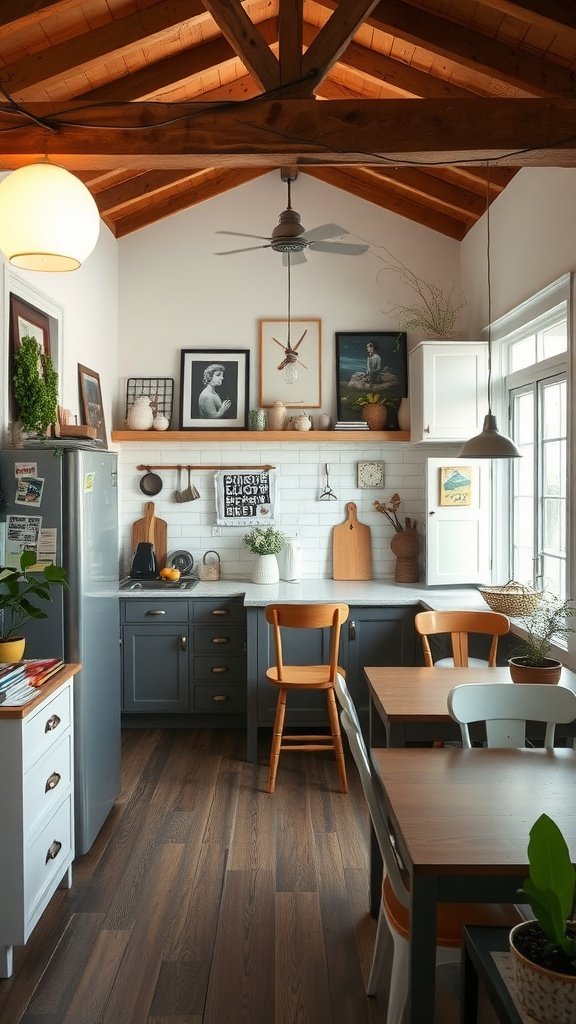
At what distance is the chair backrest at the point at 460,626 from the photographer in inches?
151

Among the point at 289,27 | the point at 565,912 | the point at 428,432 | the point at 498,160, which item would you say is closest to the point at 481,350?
the point at 428,432

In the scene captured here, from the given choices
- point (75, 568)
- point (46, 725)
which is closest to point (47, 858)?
point (46, 725)

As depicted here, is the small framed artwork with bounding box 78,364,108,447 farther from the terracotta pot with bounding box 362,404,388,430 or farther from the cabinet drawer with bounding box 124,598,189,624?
the terracotta pot with bounding box 362,404,388,430

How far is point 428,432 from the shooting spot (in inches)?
194

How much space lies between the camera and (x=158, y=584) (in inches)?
204

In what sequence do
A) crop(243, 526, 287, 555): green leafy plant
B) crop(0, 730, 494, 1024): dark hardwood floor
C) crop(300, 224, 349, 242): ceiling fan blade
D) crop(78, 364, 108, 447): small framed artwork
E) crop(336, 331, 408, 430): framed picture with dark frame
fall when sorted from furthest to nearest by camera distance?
crop(336, 331, 408, 430): framed picture with dark frame → crop(243, 526, 287, 555): green leafy plant → crop(78, 364, 108, 447): small framed artwork → crop(300, 224, 349, 242): ceiling fan blade → crop(0, 730, 494, 1024): dark hardwood floor

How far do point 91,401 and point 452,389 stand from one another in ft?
7.25

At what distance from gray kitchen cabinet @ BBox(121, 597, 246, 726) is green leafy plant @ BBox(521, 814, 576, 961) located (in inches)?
147

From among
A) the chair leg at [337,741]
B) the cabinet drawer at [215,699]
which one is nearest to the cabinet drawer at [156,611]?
the cabinet drawer at [215,699]

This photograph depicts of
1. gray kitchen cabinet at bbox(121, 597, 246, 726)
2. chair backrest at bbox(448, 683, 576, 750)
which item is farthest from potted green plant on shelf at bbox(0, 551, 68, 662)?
gray kitchen cabinet at bbox(121, 597, 246, 726)

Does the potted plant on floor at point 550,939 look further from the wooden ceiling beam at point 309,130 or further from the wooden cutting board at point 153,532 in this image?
the wooden cutting board at point 153,532

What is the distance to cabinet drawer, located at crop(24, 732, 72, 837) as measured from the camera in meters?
2.63

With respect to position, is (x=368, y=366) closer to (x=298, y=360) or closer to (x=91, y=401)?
(x=298, y=360)

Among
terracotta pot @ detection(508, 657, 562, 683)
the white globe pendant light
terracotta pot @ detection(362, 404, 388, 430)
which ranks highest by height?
the white globe pendant light
